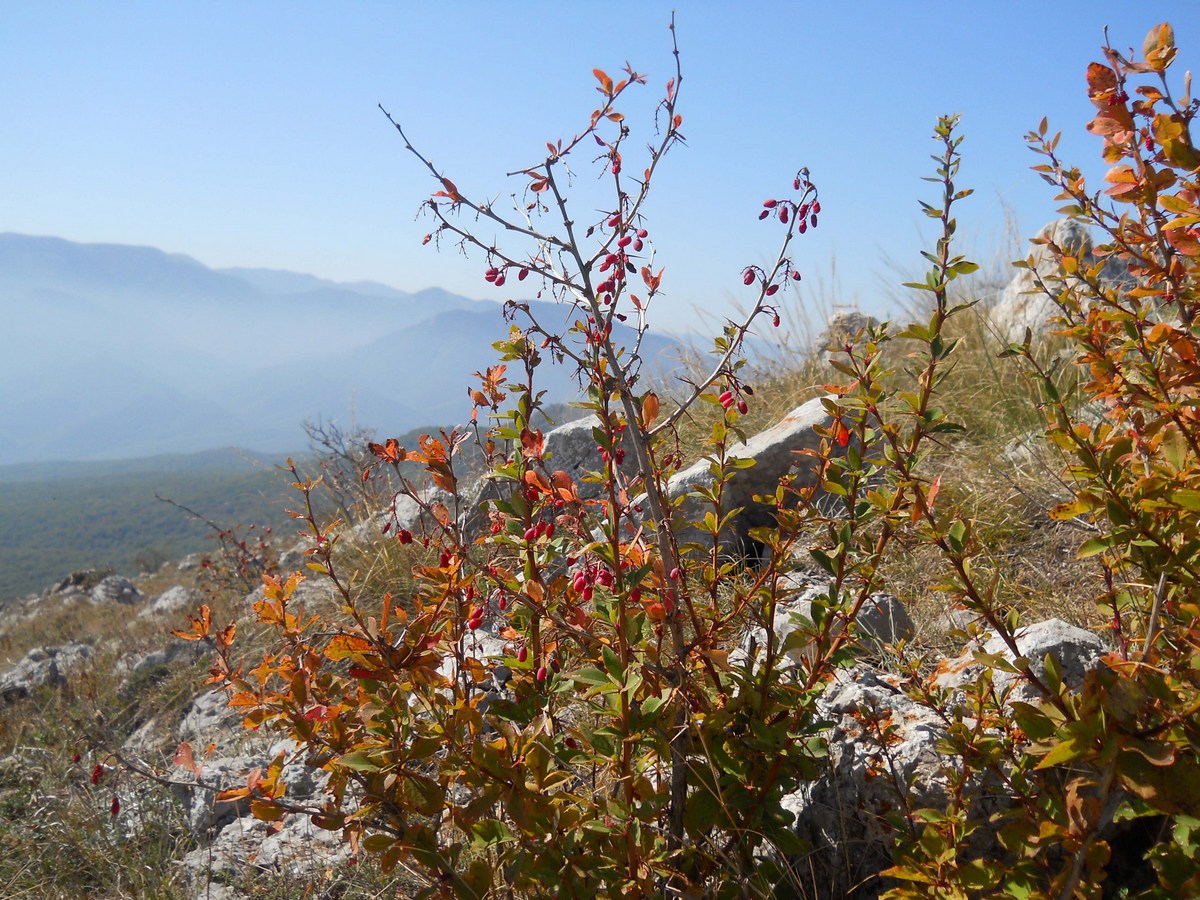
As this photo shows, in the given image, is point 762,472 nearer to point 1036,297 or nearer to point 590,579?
point 590,579

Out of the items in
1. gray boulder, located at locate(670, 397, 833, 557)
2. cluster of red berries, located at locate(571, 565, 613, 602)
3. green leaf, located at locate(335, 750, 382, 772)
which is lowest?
gray boulder, located at locate(670, 397, 833, 557)

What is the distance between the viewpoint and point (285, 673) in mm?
1315

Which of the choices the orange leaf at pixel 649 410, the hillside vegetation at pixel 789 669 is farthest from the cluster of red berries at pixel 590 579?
the orange leaf at pixel 649 410

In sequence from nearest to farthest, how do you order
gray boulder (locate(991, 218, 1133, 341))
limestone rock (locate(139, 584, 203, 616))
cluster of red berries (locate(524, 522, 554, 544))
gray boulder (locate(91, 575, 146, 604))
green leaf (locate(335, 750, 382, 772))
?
1. green leaf (locate(335, 750, 382, 772))
2. cluster of red berries (locate(524, 522, 554, 544))
3. gray boulder (locate(991, 218, 1133, 341))
4. limestone rock (locate(139, 584, 203, 616))
5. gray boulder (locate(91, 575, 146, 604))

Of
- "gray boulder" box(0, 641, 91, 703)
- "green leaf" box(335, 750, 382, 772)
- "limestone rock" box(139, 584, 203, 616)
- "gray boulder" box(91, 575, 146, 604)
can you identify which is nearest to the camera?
"green leaf" box(335, 750, 382, 772)

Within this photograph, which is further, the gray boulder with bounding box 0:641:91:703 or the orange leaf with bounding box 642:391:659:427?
the gray boulder with bounding box 0:641:91:703

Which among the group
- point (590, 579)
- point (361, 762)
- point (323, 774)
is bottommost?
point (323, 774)

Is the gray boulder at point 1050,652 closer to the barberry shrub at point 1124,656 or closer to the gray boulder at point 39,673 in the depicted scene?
the barberry shrub at point 1124,656

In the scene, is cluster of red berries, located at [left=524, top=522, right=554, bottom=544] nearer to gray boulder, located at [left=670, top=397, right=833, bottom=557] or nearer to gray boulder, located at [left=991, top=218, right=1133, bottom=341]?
gray boulder, located at [left=670, top=397, right=833, bottom=557]

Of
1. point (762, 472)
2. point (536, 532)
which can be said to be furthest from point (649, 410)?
point (762, 472)

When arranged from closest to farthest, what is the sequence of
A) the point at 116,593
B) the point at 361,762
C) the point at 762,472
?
the point at 361,762, the point at 762,472, the point at 116,593

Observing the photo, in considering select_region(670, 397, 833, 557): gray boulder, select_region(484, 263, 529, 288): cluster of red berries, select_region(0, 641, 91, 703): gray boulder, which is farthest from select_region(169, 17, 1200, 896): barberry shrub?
select_region(0, 641, 91, 703): gray boulder

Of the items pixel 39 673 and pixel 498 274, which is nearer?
pixel 498 274

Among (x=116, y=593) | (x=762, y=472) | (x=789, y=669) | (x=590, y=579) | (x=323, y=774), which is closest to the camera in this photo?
(x=590, y=579)
